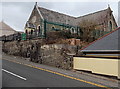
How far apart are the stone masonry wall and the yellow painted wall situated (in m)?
1.01

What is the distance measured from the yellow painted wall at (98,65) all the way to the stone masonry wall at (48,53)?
3.31 feet

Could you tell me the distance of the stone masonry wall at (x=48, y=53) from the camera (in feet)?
40.5

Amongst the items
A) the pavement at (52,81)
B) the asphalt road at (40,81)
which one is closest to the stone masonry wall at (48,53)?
the pavement at (52,81)

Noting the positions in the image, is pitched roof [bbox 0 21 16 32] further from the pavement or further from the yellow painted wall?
the yellow painted wall

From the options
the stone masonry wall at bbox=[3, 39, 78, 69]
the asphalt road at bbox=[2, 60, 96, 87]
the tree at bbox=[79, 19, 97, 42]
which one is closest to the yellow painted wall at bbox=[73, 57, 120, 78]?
the stone masonry wall at bbox=[3, 39, 78, 69]

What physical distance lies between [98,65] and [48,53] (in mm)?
6257

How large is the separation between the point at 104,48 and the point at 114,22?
2918 centimetres

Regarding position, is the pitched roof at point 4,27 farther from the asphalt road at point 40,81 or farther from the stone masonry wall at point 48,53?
the asphalt road at point 40,81

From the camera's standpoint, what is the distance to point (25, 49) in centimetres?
1823

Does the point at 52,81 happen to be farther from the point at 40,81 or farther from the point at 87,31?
the point at 87,31

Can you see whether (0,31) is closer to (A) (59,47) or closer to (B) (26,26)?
(B) (26,26)

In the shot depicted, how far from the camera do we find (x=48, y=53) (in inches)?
560

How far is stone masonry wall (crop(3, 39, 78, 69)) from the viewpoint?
12352 millimetres

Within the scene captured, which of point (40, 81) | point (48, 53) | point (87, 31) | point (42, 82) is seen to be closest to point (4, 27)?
point (87, 31)
